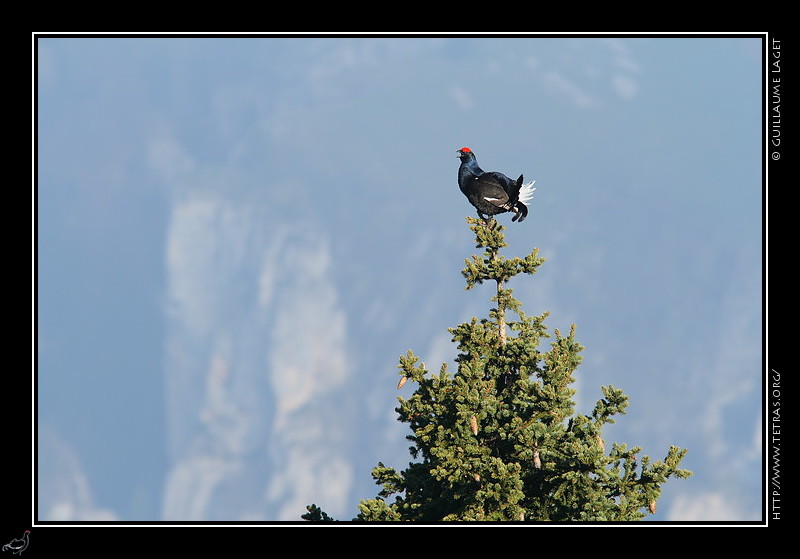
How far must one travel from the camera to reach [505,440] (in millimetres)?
23375

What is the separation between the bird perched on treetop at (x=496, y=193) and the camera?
24750 millimetres

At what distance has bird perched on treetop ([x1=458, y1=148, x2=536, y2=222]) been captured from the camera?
24.8 meters

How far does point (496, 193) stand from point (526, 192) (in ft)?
2.56

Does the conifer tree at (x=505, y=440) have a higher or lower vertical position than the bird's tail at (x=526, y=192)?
lower

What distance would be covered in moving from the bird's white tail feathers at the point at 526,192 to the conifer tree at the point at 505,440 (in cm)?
103

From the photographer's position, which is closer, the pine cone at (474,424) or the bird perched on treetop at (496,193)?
the pine cone at (474,424)
